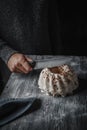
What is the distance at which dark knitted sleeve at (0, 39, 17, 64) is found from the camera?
60.0 inches

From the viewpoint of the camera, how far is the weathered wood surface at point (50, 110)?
43.8 inches

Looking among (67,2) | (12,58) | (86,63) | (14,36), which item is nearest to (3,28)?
(14,36)

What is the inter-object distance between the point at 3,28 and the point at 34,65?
0.34 meters

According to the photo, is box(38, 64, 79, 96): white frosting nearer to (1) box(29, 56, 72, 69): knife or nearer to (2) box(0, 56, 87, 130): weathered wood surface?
(2) box(0, 56, 87, 130): weathered wood surface

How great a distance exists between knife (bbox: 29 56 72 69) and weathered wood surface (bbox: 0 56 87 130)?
0.42ft

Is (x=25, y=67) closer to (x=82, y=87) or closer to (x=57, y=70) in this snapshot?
(x=57, y=70)

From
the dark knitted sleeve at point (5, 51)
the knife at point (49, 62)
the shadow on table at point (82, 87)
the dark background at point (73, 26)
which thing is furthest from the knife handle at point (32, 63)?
the dark background at point (73, 26)

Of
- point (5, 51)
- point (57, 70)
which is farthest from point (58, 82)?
point (5, 51)

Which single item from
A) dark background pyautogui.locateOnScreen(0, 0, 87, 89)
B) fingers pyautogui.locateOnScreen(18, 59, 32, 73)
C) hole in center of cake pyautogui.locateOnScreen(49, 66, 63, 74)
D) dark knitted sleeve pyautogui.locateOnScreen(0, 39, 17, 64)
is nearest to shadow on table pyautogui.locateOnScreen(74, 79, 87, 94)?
hole in center of cake pyautogui.locateOnScreen(49, 66, 63, 74)

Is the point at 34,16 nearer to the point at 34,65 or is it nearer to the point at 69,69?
the point at 34,65

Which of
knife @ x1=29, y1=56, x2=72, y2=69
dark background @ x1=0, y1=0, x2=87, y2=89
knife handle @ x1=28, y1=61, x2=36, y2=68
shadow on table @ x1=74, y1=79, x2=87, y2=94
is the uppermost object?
knife handle @ x1=28, y1=61, x2=36, y2=68

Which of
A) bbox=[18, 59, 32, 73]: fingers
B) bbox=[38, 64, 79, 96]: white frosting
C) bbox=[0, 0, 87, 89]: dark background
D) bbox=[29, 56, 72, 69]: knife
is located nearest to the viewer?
bbox=[38, 64, 79, 96]: white frosting

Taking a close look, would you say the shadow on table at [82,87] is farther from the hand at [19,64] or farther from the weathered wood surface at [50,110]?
the hand at [19,64]

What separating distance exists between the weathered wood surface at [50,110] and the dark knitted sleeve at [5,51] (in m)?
0.18
